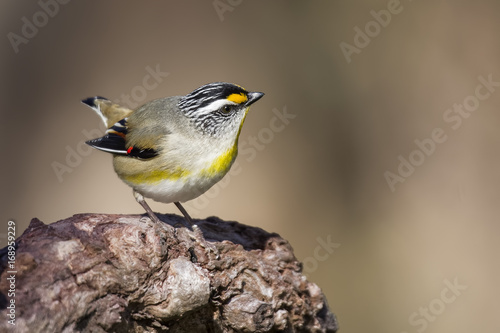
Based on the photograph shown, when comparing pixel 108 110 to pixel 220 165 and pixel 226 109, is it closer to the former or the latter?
pixel 226 109

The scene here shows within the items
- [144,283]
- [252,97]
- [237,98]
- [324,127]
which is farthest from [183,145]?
[324,127]

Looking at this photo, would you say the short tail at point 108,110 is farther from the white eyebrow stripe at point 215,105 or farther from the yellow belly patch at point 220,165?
the yellow belly patch at point 220,165

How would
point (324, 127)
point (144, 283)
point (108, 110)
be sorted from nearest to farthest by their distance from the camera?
point (144, 283) < point (108, 110) < point (324, 127)

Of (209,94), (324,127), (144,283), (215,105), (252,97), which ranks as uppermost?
(209,94)

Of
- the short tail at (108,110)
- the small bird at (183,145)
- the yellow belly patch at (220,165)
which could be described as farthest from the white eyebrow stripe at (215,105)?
the short tail at (108,110)

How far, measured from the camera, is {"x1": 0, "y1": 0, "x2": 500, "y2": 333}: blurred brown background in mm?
9789

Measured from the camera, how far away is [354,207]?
1067cm

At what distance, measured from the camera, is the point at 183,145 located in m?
6.04

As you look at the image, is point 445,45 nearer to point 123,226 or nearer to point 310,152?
point 310,152

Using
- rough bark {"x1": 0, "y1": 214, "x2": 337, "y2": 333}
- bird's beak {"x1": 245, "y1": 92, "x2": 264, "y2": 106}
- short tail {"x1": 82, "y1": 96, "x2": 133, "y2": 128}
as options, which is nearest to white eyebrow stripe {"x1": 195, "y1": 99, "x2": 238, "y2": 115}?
bird's beak {"x1": 245, "y1": 92, "x2": 264, "y2": 106}

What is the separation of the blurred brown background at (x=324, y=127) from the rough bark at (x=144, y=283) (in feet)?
14.3

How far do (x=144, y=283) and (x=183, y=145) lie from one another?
1.92 meters

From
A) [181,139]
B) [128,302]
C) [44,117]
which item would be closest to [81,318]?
[128,302]

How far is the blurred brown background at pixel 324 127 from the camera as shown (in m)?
9.79
